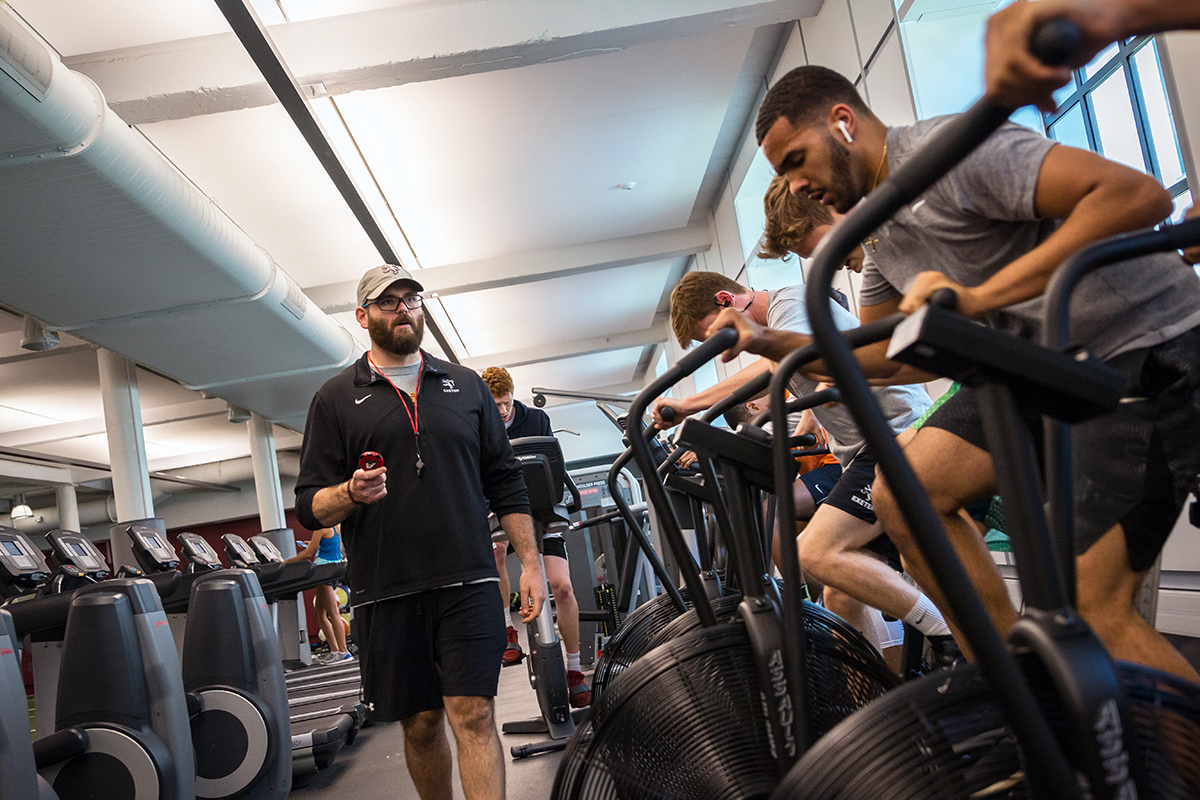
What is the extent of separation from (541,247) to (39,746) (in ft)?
22.6

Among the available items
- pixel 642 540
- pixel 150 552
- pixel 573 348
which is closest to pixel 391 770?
pixel 150 552

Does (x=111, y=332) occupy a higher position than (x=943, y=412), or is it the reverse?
(x=111, y=332)

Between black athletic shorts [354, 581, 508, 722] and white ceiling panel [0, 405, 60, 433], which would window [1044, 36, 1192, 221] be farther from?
white ceiling panel [0, 405, 60, 433]

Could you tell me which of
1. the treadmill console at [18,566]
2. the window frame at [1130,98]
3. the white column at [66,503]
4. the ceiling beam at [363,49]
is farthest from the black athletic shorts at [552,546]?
the white column at [66,503]

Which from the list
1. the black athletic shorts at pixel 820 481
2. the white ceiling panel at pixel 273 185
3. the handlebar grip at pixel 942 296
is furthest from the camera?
the white ceiling panel at pixel 273 185

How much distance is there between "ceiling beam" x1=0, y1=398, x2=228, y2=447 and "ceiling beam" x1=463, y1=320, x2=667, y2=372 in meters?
3.49

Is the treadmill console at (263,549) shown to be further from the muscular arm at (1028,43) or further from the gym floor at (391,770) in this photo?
the muscular arm at (1028,43)

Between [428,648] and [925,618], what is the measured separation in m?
1.15

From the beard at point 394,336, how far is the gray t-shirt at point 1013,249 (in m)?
1.39

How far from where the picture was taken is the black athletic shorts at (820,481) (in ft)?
9.18

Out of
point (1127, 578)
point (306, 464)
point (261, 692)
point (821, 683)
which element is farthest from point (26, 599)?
point (1127, 578)

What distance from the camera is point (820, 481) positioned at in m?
2.80

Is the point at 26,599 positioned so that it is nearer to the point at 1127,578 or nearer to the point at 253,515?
the point at 1127,578

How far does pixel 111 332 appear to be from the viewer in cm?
675
